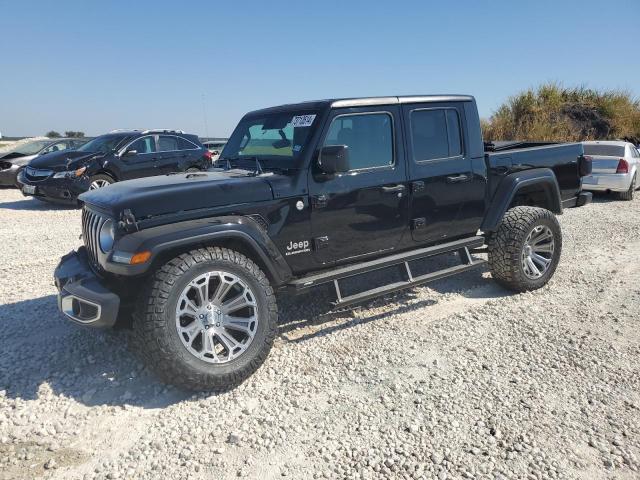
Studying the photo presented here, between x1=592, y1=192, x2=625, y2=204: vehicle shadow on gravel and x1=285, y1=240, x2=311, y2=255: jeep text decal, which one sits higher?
x1=285, y1=240, x2=311, y2=255: jeep text decal

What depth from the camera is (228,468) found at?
2555 millimetres

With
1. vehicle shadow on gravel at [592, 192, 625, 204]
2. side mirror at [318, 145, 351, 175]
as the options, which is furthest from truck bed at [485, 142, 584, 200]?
vehicle shadow on gravel at [592, 192, 625, 204]

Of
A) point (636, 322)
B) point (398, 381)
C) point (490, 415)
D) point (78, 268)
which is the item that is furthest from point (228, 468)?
point (636, 322)

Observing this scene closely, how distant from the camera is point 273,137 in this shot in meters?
4.18

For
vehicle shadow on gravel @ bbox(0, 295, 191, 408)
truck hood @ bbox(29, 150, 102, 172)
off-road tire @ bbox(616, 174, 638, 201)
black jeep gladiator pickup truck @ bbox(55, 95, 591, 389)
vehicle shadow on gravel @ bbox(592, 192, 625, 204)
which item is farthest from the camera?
vehicle shadow on gravel @ bbox(592, 192, 625, 204)

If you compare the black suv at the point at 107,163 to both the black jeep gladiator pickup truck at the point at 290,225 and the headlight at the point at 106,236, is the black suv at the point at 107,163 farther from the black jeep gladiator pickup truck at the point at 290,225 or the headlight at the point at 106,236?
the headlight at the point at 106,236

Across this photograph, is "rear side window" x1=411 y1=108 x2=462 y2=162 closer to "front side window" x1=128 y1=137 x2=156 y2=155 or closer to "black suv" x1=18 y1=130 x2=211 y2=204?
"black suv" x1=18 y1=130 x2=211 y2=204

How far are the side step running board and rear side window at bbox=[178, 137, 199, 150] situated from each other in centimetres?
829

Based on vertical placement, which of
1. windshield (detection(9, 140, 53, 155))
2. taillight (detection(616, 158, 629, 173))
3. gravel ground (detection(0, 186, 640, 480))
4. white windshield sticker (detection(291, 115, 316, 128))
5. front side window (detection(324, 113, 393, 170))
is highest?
windshield (detection(9, 140, 53, 155))

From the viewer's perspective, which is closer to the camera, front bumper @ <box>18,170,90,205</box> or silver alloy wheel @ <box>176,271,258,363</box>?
silver alloy wheel @ <box>176,271,258,363</box>

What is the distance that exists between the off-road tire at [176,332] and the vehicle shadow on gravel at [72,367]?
24 centimetres

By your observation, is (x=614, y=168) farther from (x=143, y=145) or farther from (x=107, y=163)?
(x=107, y=163)

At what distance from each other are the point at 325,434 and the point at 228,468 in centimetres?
59

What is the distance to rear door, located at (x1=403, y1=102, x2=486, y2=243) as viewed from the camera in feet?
14.2
